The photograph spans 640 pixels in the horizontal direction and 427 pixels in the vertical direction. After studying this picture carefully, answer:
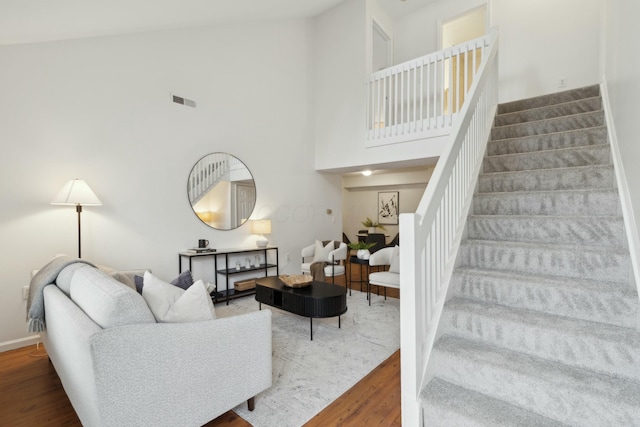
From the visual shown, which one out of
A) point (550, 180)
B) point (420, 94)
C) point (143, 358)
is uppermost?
point (420, 94)

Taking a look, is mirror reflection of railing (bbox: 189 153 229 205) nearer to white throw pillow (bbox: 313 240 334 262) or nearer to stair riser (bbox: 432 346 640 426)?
white throw pillow (bbox: 313 240 334 262)

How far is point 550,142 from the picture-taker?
2.71 metres

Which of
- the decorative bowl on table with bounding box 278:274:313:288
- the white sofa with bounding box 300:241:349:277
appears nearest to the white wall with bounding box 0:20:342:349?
the white sofa with bounding box 300:241:349:277

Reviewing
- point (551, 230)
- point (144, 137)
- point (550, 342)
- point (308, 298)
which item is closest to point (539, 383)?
point (550, 342)

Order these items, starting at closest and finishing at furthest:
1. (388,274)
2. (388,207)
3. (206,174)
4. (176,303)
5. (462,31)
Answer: (176,303), (388,274), (206,174), (462,31), (388,207)

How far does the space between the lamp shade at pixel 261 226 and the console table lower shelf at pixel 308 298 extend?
134cm

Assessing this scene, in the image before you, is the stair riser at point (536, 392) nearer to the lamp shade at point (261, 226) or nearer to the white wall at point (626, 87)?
the white wall at point (626, 87)

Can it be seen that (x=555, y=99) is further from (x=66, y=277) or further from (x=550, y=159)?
(x=66, y=277)

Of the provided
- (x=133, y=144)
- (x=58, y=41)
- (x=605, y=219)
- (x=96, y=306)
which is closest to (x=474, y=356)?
(x=605, y=219)

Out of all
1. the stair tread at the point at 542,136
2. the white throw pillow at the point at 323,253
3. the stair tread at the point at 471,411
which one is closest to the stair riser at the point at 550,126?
the stair tread at the point at 542,136

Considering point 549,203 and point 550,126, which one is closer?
point 549,203

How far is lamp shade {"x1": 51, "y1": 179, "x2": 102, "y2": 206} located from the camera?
290 cm

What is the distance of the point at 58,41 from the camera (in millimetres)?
3117

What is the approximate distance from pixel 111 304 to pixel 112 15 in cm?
310
